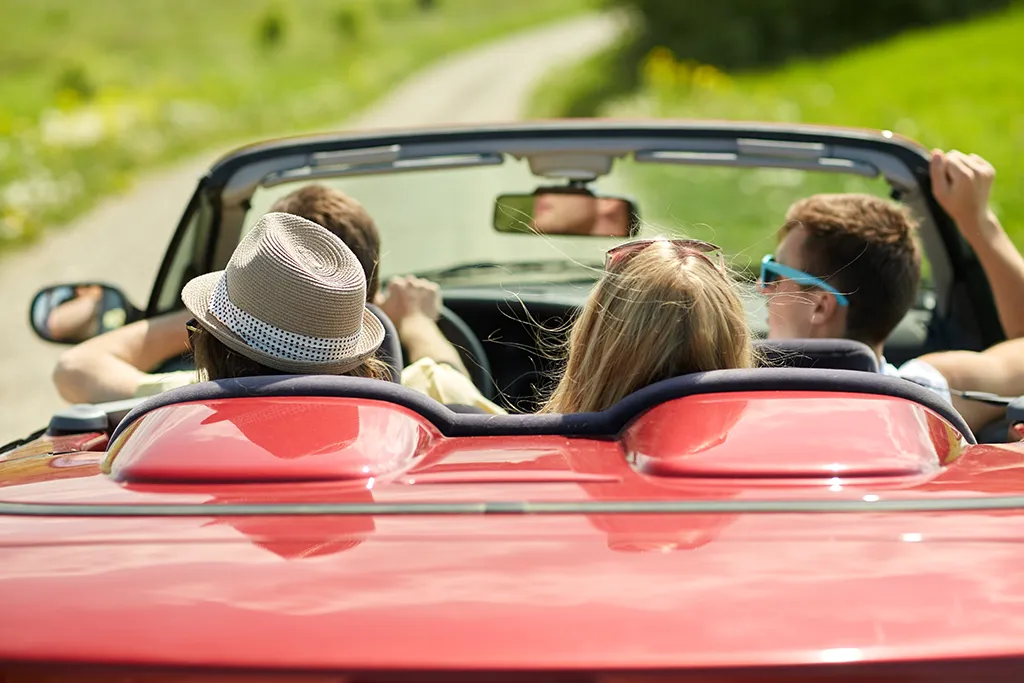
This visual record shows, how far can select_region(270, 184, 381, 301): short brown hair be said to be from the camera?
2916 mm

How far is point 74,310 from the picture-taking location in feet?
11.1

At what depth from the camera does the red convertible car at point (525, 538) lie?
4.01ft

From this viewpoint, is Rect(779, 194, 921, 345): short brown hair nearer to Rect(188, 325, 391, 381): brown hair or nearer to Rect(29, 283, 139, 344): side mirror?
Rect(188, 325, 391, 381): brown hair

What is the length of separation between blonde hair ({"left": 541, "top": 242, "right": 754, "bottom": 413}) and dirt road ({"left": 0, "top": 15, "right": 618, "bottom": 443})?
612 cm

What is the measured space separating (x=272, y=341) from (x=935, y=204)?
2.14 metres

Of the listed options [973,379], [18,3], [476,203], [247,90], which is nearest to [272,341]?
[973,379]

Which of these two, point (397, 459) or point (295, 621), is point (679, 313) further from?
point (295, 621)

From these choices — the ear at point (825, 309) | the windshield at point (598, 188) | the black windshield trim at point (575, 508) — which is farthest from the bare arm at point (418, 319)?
the windshield at point (598, 188)

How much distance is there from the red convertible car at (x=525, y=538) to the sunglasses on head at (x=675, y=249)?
0.27 m

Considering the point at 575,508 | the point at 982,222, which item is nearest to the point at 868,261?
the point at 982,222

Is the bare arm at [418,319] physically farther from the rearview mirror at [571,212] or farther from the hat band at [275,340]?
the hat band at [275,340]

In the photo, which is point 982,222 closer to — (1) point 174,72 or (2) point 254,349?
(2) point 254,349

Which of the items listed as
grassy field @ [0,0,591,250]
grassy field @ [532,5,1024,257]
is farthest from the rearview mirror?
grassy field @ [0,0,591,250]

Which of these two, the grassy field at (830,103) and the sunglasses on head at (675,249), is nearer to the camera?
the sunglasses on head at (675,249)
